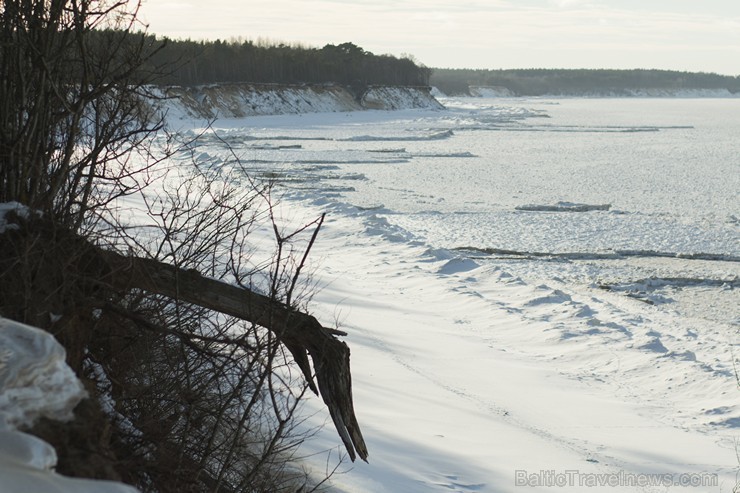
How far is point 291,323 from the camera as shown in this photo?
462cm

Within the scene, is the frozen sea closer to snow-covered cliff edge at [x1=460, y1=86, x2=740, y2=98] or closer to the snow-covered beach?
the snow-covered beach

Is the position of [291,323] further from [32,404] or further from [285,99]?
[285,99]

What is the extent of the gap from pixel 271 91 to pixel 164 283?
201ft

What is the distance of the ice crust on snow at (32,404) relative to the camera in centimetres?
269

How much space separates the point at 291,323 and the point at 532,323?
548 centimetres

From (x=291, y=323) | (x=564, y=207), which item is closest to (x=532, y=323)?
(x=291, y=323)

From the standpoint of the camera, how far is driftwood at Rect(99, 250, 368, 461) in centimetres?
456

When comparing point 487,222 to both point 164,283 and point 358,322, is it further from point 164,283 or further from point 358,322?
point 164,283

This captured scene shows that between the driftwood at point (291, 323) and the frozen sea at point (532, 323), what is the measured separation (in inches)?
25.5

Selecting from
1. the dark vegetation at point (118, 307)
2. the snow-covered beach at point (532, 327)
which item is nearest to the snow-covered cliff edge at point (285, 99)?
the snow-covered beach at point (532, 327)

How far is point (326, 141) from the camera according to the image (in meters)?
34.2

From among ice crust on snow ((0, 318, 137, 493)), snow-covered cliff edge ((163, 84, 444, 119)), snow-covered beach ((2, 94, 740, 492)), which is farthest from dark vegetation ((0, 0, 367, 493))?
snow-covered cliff edge ((163, 84, 444, 119))

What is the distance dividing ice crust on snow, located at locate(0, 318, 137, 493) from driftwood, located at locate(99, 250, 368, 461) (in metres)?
1.32

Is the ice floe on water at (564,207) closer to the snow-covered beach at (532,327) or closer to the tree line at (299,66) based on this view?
the snow-covered beach at (532,327)
